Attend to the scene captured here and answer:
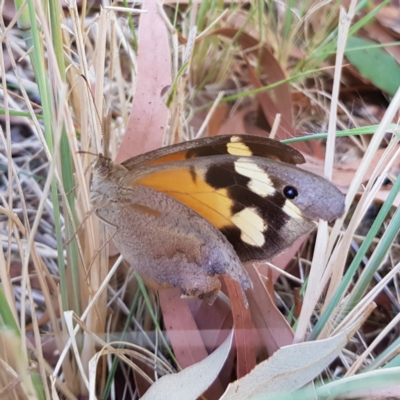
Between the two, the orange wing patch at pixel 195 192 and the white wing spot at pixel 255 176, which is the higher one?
the white wing spot at pixel 255 176

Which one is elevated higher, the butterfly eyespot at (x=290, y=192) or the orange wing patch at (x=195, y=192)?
the butterfly eyespot at (x=290, y=192)

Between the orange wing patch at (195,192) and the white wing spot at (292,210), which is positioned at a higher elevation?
the white wing spot at (292,210)

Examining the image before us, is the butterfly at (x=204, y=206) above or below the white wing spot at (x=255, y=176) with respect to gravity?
below

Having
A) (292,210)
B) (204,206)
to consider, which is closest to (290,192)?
(292,210)

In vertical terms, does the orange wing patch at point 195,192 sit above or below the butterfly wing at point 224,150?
below

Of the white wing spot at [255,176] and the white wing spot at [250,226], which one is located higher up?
the white wing spot at [255,176]

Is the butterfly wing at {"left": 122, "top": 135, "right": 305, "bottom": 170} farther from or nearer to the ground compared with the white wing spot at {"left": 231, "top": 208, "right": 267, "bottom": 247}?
farther from the ground

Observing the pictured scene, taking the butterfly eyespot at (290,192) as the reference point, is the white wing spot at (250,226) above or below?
below

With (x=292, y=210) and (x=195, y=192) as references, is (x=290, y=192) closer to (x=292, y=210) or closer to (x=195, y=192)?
(x=292, y=210)
